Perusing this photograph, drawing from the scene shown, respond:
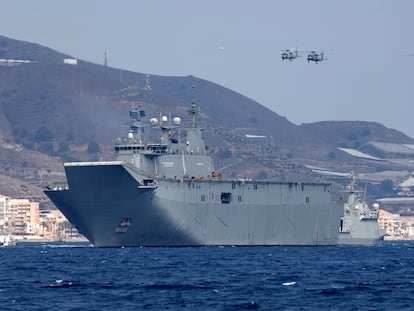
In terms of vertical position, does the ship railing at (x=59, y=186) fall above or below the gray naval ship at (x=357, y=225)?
above

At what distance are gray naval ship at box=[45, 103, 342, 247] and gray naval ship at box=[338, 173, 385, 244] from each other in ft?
29.3

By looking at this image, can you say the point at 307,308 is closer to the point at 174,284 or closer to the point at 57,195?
the point at 174,284

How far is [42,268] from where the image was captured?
290 ft


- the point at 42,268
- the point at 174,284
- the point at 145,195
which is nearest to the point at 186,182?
the point at 145,195

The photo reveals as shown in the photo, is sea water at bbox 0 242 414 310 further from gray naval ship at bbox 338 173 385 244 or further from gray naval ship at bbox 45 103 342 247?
gray naval ship at bbox 338 173 385 244

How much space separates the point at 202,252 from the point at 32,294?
133 feet

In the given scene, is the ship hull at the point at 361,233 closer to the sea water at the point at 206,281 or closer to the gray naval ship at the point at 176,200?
the gray naval ship at the point at 176,200

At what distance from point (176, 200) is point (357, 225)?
3276 cm

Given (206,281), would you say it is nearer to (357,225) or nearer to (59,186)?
(59,186)

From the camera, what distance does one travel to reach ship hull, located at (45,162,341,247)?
107 meters

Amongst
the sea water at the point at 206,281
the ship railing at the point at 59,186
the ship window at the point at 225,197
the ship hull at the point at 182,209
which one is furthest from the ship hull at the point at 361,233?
the ship railing at the point at 59,186

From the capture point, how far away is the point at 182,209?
11119 centimetres

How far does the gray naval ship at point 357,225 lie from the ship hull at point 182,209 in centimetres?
958

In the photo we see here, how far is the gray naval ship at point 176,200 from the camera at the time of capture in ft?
353
